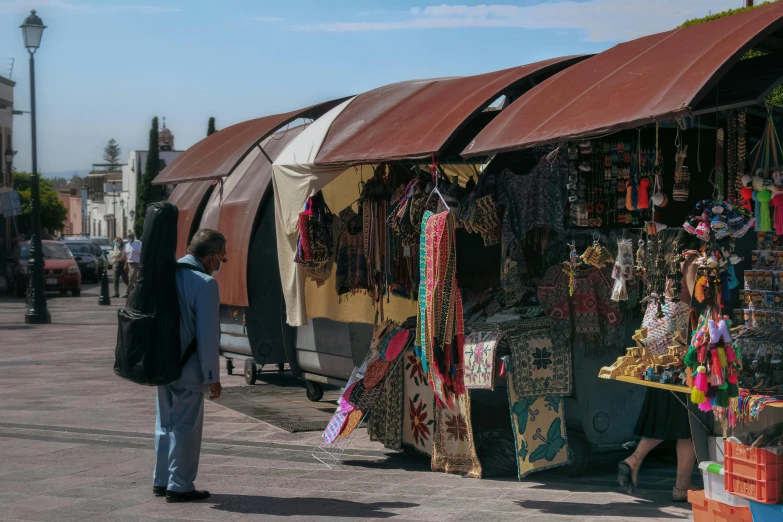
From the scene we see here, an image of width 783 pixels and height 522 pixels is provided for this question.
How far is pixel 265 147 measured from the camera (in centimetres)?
1201

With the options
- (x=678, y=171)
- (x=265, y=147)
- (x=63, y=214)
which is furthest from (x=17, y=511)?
(x=63, y=214)

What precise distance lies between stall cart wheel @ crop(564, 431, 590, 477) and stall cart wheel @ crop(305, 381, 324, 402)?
424 cm

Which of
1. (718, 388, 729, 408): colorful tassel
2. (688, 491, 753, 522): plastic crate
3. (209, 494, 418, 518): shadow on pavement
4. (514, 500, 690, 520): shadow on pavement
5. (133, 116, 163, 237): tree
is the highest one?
(133, 116, 163, 237): tree

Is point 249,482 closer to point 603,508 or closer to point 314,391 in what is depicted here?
point 603,508

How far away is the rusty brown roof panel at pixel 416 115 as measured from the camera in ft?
24.2

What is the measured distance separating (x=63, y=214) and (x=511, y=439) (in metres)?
96.8

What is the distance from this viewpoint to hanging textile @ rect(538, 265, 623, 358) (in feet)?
24.4

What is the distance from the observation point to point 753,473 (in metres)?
5.45

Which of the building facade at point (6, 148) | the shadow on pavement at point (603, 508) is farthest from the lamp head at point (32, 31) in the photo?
the building facade at point (6, 148)

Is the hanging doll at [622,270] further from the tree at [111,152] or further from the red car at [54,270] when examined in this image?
the tree at [111,152]

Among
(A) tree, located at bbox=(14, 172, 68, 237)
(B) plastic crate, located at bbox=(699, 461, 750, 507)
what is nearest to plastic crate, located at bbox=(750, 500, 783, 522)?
(B) plastic crate, located at bbox=(699, 461, 750, 507)

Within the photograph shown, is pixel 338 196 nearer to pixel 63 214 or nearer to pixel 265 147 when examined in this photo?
pixel 265 147

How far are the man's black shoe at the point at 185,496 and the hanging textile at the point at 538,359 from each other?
2152 millimetres

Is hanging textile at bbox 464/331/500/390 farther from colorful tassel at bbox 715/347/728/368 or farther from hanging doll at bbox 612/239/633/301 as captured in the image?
colorful tassel at bbox 715/347/728/368
